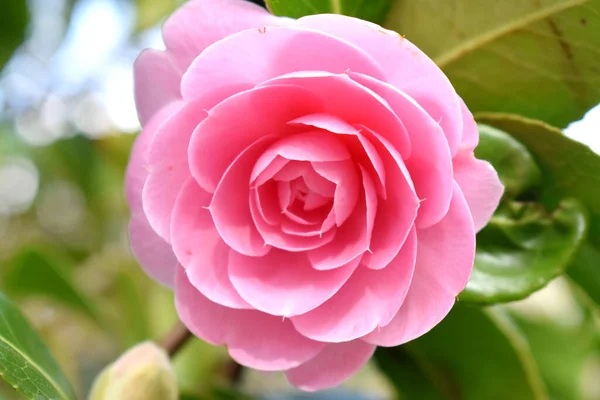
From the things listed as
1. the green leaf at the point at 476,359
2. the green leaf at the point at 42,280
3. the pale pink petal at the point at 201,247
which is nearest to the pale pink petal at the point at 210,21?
the pale pink petal at the point at 201,247

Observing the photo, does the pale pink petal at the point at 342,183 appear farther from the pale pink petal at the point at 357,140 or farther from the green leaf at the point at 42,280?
the green leaf at the point at 42,280

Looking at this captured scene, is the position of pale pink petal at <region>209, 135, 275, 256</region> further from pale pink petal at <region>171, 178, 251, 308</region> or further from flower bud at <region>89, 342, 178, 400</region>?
flower bud at <region>89, 342, 178, 400</region>

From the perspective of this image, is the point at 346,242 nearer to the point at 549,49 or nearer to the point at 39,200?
the point at 549,49

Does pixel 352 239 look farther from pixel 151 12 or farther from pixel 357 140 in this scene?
pixel 151 12

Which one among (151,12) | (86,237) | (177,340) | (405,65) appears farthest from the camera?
(86,237)

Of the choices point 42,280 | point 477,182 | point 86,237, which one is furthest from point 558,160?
point 86,237

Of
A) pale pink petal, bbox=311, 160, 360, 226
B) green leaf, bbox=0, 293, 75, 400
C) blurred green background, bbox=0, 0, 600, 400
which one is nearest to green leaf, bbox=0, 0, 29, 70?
blurred green background, bbox=0, 0, 600, 400
